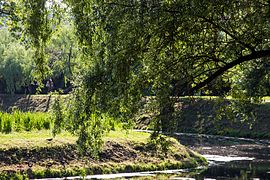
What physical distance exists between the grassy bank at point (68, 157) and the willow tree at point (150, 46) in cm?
508

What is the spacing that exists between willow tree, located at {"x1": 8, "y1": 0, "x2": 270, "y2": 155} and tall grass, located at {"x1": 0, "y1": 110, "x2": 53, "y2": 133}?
1028cm

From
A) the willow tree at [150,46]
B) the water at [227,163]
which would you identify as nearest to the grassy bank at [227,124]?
the water at [227,163]

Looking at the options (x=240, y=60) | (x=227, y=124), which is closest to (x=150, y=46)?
(x=240, y=60)

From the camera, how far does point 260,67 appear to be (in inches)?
698

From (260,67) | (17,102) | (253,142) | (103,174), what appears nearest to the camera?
(260,67)

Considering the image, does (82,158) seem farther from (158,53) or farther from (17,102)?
(17,102)

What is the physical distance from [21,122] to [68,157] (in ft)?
13.2

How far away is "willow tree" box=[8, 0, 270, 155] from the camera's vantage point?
12.3 m

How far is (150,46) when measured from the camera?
13.2m

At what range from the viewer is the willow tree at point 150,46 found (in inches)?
485

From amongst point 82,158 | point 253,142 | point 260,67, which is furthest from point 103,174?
point 253,142

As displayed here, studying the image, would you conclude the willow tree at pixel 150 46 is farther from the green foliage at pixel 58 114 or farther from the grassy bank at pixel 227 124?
the grassy bank at pixel 227 124

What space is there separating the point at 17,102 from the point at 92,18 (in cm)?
6680

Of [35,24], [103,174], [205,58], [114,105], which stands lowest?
[103,174]
